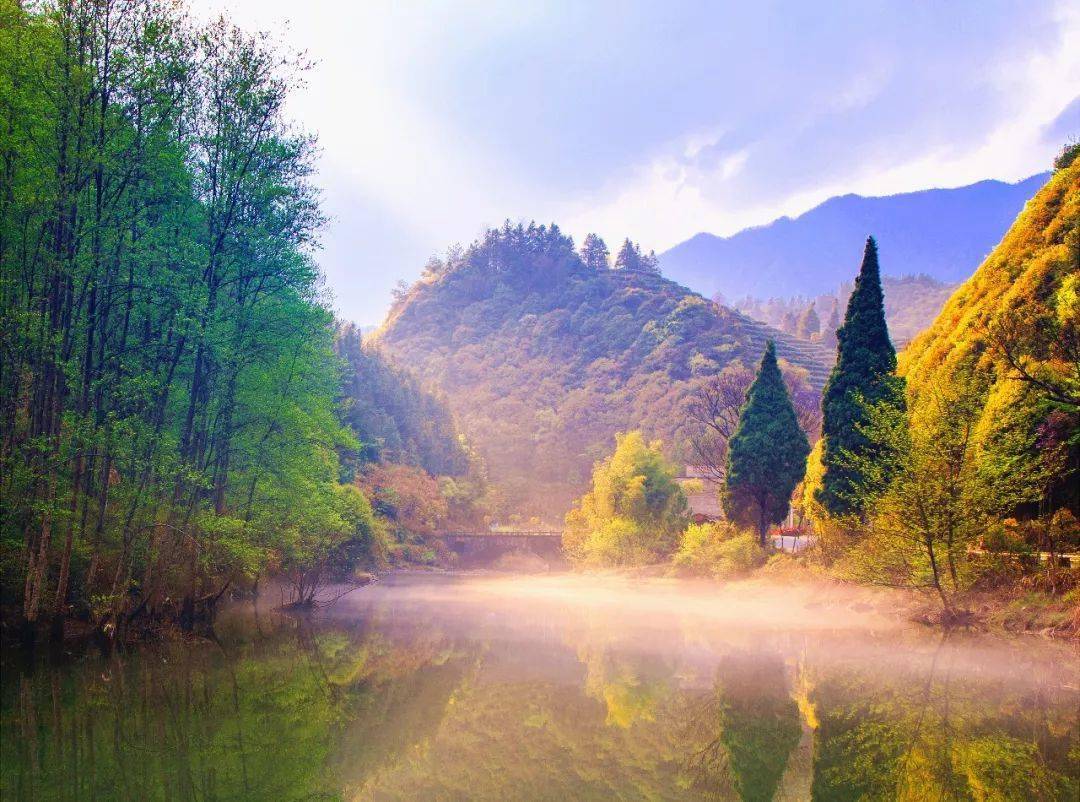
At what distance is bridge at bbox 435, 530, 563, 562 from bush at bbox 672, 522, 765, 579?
96.8 feet

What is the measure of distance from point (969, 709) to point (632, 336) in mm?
133104

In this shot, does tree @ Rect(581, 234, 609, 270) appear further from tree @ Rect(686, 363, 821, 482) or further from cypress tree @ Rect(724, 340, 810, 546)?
cypress tree @ Rect(724, 340, 810, 546)

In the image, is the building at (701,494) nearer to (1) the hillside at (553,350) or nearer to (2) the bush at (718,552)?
(2) the bush at (718,552)

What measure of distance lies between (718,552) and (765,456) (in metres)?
5.61

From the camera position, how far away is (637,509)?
50688 mm

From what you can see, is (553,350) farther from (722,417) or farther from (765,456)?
(765,456)

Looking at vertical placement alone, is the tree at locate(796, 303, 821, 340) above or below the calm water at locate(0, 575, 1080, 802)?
above

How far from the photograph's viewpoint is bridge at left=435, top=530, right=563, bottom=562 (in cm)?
7394

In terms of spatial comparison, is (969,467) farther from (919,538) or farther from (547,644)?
(547,644)

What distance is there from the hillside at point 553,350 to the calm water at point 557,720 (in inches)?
2595

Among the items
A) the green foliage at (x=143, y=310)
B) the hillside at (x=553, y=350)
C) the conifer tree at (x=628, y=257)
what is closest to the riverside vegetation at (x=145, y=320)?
the green foliage at (x=143, y=310)

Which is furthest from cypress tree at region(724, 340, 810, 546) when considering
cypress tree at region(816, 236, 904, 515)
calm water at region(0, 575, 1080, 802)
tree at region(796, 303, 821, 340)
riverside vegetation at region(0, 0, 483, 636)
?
tree at region(796, 303, 821, 340)

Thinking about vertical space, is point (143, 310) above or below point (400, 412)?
below

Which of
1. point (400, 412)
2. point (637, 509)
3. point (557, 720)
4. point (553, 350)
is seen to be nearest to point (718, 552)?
point (637, 509)
